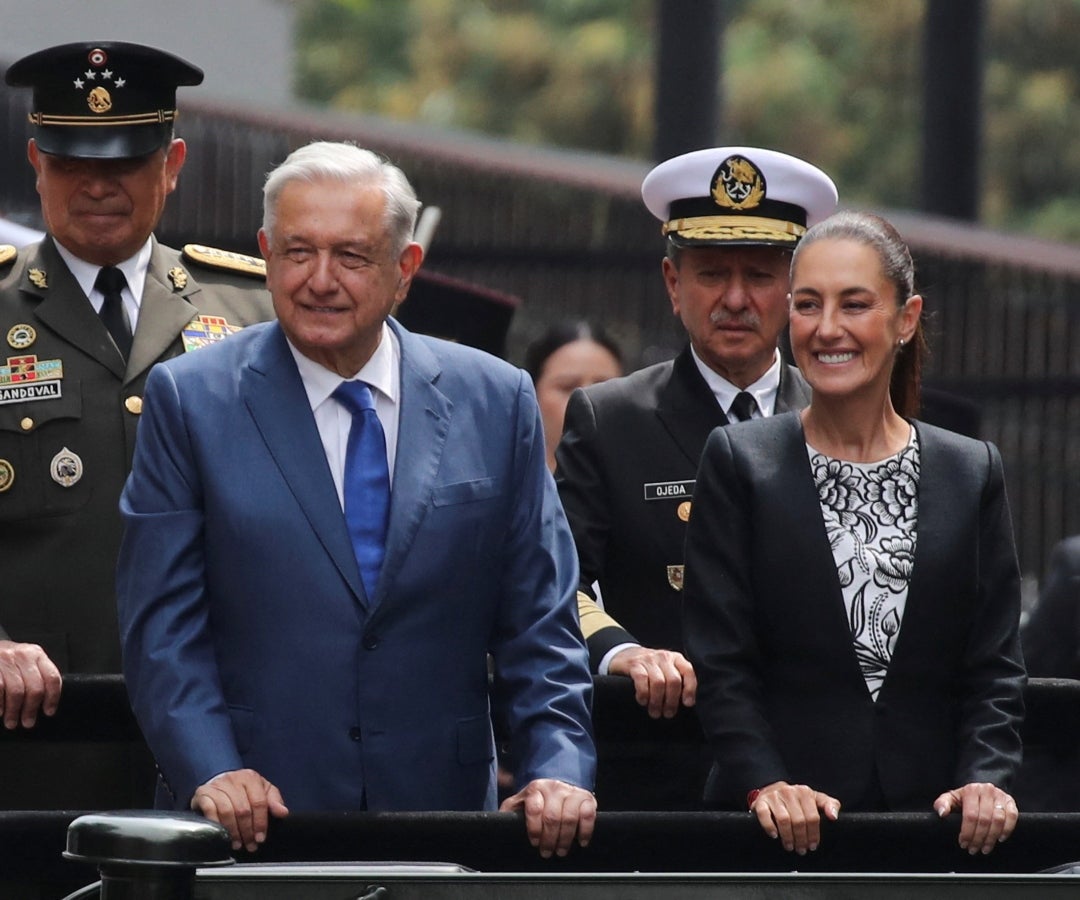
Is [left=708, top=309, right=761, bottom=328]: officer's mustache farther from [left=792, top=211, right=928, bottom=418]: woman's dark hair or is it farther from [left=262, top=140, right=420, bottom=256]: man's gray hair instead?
[left=262, top=140, right=420, bottom=256]: man's gray hair

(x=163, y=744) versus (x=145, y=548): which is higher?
(x=145, y=548)

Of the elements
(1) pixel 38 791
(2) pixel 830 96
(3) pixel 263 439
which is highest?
(2) pixel 830 96

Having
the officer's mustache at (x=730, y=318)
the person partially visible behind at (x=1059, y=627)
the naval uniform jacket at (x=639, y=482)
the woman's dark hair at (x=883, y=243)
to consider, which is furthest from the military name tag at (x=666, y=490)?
the person partially visible behind at (x=1059, y=627)

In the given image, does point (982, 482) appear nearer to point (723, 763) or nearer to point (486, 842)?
point (723, 763)

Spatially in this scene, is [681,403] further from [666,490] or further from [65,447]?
[65,447]

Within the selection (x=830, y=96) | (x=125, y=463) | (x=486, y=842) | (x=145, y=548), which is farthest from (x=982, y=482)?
(x=830, y=96)

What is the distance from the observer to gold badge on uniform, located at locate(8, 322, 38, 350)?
450 centimetres

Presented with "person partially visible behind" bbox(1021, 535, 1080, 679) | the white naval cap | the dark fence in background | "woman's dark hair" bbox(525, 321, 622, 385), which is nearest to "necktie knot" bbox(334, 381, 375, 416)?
the white naval cap

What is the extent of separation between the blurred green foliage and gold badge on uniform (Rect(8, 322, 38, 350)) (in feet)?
102

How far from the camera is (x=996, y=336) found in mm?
9477

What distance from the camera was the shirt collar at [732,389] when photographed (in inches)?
177

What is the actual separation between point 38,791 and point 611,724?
3.65ft

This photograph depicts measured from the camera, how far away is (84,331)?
14.9 feet

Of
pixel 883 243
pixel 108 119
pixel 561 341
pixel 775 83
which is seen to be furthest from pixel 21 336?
pixel 775 83
